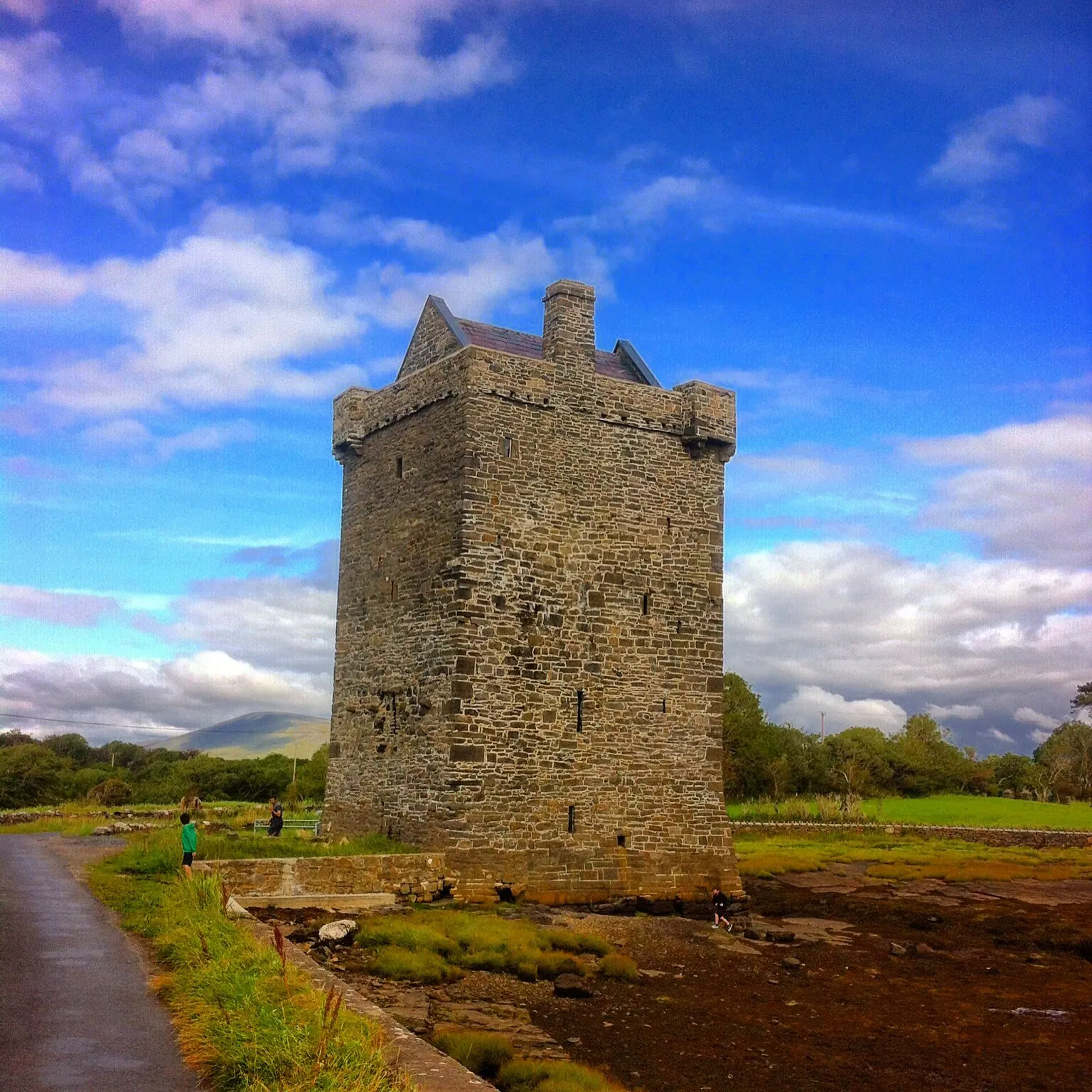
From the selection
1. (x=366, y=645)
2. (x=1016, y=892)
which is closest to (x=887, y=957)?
(x=1016, y=892)

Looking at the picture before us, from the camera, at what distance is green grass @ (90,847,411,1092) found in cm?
802

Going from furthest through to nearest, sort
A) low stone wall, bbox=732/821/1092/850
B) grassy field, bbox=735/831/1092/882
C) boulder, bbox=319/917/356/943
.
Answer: low stone wall, bbox=732/821/1092/850, grassy field, bbox=735/831/1092/882, boulder, bbox=319/917/356/943

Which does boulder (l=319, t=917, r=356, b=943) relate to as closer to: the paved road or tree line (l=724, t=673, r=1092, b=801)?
the paved road

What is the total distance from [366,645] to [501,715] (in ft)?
16.0

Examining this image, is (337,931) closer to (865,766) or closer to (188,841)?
(188,841)

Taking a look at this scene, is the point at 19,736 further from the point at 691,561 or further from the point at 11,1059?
the point at 11,1059

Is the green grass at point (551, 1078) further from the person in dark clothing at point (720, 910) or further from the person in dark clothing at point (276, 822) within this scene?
the person in dark clothing at point (276, 822)

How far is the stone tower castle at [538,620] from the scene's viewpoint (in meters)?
22.4

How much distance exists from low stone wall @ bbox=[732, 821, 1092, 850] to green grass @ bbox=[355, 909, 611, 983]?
98.1 feet

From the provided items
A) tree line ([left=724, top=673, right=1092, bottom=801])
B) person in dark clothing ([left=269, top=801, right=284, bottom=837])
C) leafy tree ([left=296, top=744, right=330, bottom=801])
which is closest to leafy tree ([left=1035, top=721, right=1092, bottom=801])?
tree line ([left=724, top=673, right=1092, bottom=801])

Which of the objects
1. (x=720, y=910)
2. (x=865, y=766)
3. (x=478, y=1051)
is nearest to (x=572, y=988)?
(x=478, y=1051)

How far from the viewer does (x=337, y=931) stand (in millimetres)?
17469

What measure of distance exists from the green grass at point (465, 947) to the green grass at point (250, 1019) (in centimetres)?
306

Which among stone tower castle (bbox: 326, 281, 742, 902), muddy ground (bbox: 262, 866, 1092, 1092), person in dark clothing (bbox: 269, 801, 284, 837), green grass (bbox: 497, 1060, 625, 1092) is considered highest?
stone tower castle (bbox: 326, 281, 742, 902)
